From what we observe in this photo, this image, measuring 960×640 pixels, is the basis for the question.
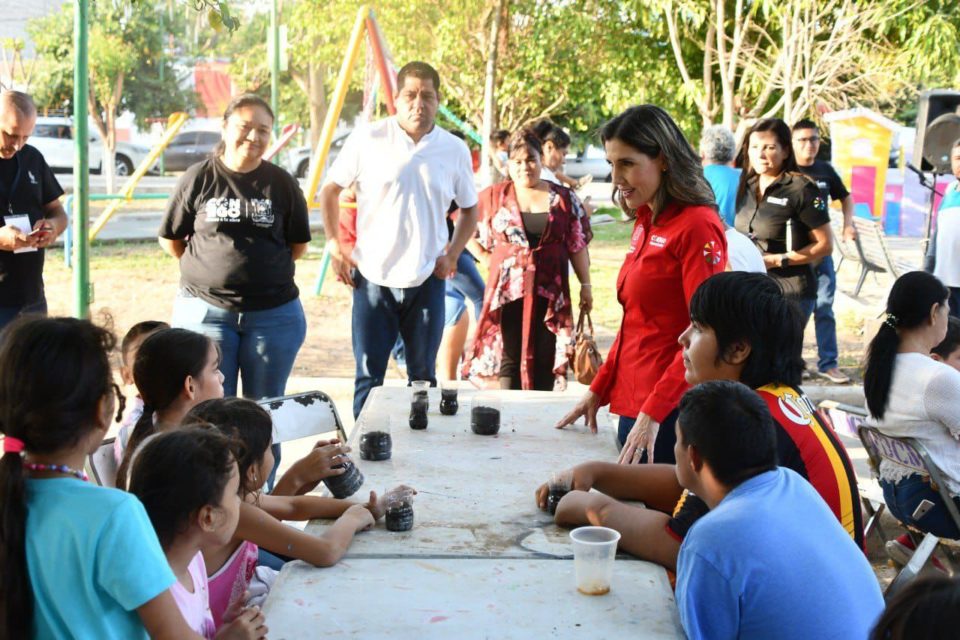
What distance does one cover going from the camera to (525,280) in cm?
558

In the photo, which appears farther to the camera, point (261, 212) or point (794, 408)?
point (261, 212)

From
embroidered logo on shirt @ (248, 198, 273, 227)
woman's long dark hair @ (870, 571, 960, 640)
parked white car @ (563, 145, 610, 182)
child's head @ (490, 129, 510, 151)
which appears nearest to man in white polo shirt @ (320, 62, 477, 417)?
embroidered logo on shirt @ (248, 198, 273, 227)

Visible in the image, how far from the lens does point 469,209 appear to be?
523 centimetres

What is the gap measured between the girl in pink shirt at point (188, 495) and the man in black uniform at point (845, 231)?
194 inches

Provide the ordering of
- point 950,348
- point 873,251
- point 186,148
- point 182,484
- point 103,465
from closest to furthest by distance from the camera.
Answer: point 182,484
point 103,465
point 950,348
point 873,251
point 186,148

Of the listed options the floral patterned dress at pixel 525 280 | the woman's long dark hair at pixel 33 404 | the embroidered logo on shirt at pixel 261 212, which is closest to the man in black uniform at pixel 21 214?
the embroidered logo on shirt at pixel 261 212

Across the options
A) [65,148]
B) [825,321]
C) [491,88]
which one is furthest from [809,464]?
[65,148]

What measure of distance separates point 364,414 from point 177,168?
30.7 metres

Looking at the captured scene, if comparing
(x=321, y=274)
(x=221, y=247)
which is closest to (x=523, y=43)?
(x=321, y=274)

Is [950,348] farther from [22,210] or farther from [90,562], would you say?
[22,210]

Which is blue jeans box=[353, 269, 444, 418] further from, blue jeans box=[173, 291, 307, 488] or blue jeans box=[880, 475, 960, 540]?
blue jeans box=[880, 475, 960, 540]

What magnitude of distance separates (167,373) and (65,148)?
26.1m

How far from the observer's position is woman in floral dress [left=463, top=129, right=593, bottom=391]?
5.60m

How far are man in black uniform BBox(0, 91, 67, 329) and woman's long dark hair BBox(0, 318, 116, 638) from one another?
3.06 metres
